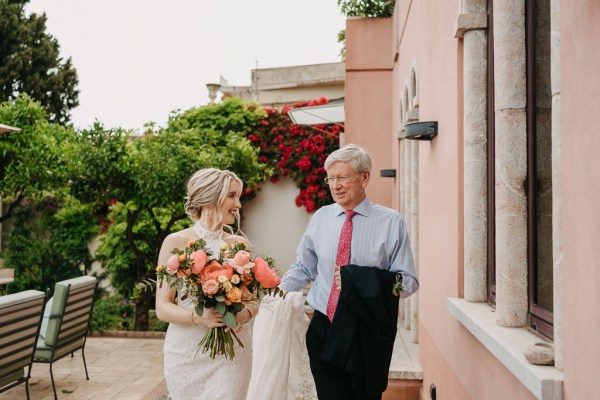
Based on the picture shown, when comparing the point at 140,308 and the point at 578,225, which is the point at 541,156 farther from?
the point at 140,308

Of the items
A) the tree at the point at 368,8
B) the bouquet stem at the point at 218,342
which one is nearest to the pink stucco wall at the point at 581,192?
the bouquet stem at the point at 218,342

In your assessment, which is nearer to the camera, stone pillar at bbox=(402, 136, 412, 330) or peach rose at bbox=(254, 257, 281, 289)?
peach rose at bbox=(254, 257, 281, 289)

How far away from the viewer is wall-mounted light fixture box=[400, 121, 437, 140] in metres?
4.71

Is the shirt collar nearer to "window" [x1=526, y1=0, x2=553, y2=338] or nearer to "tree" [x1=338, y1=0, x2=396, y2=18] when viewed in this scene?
"window" [x1=526, y1=0, x2=553, y2=338]

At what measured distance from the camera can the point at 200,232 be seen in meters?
3.28

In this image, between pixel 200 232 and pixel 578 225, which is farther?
pixel 200 232

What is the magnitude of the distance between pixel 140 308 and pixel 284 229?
4968mm

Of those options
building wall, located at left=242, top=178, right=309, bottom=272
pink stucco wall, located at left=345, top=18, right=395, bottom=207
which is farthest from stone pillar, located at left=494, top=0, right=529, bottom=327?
building wall, located at left=242, top=178, right=309, bottom=272

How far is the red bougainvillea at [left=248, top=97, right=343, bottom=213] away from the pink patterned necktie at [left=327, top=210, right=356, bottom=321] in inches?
383

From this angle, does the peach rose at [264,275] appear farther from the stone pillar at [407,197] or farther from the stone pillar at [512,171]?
the stone pillar at [407,197]

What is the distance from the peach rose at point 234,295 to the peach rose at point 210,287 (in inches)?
2.4

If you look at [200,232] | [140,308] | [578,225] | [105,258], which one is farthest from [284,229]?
[578,225]

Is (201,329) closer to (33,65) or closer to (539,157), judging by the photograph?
(539,157)

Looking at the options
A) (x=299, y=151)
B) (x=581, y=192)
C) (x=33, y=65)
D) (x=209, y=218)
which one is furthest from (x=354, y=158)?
(x=33, y=65)
